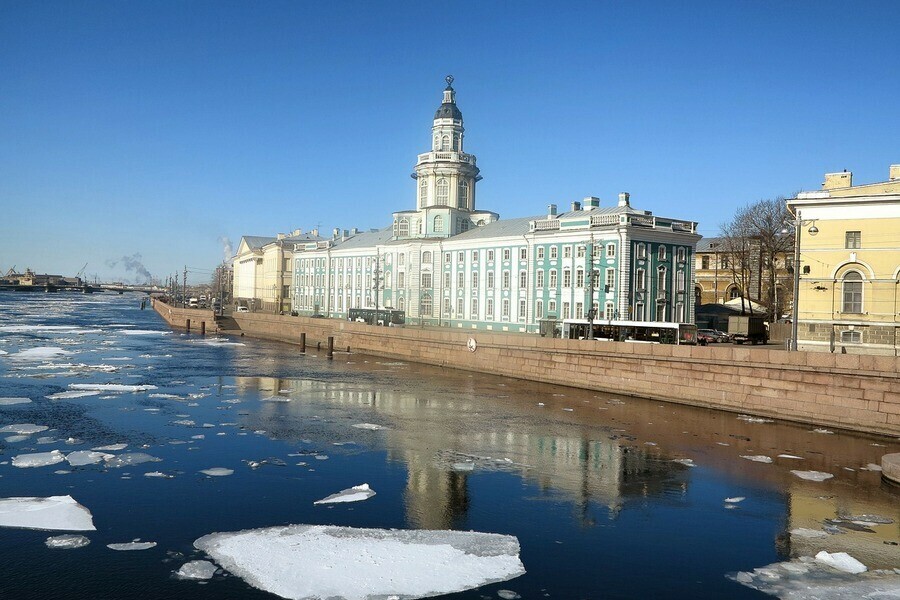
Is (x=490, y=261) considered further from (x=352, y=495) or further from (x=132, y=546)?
(x=132, y=546)

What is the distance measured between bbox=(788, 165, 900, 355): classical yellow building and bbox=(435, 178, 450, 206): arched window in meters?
44.2

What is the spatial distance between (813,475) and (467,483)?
959cm

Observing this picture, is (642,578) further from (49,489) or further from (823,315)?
(823,315)

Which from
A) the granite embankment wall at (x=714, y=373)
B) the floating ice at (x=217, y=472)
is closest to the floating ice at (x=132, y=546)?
the floating ice at (x=217, y=472)

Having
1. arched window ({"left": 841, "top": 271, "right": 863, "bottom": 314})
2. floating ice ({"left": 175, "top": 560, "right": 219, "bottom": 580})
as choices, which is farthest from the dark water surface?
arched window ({"left": 841, "top": 271, "right": 863, "bottom": 314})

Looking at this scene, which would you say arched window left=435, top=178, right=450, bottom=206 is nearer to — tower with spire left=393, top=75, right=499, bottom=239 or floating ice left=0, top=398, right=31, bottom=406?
tower with spire left=393, top=75, right=499, bottom=239

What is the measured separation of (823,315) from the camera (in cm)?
3269

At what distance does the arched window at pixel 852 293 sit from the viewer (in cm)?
3192

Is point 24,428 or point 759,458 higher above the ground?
point 24,428

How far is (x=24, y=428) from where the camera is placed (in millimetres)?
22438

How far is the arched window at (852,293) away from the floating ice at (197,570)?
30.0 meters

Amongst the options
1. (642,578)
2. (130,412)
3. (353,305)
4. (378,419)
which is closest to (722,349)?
(378,419)

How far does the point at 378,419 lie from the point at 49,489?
1225 cm

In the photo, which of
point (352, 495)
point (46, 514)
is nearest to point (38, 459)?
point (46, 514)
